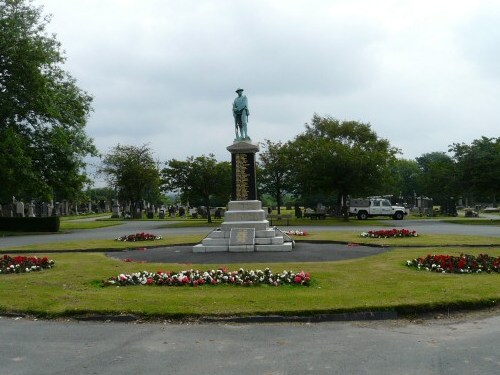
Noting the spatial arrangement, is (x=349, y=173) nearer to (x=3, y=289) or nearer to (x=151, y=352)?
(x=3, y=289)

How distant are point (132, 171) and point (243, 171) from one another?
144 ft

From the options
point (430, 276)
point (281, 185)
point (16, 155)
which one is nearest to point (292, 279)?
point (430, 276)

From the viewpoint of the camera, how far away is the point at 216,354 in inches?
269

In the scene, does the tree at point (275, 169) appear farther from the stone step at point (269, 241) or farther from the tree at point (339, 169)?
the stone step at point (269, 241)

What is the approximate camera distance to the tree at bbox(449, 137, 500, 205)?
45.6 metres

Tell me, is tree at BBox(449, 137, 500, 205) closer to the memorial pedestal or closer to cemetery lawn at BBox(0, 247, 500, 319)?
the memorial pedestal

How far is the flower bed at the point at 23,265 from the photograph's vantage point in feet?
47.1

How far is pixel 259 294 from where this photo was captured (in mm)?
10484

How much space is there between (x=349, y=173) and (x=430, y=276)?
33325 millimetres

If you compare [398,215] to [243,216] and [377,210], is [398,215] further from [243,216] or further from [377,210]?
[243,216]

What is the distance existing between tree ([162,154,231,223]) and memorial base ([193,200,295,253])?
2716 cm

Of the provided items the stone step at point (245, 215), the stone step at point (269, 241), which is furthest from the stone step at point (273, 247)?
the stone step at point (245, 215)

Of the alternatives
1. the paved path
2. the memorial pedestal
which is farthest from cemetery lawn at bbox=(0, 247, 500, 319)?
the memorial pedestal

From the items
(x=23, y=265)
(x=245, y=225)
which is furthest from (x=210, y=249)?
(x=23, y=265)
